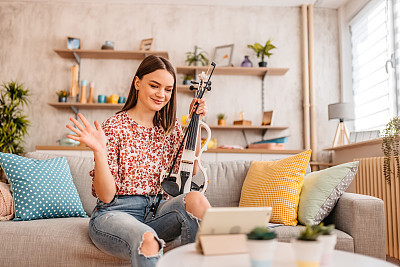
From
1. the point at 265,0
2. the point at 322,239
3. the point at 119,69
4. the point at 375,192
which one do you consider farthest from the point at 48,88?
the point at 322,239

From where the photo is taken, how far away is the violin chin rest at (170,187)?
160 cm

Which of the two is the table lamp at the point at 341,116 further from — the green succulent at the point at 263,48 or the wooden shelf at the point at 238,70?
the green succulent at the point at 263,48

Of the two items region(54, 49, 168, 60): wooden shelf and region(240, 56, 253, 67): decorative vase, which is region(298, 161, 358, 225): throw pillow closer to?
region(240, 56, 253, 67): decorative vase

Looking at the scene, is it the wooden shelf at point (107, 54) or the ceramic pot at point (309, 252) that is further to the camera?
the wooden shelf at point (107, 54)

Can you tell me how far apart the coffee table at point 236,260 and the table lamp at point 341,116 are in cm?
315

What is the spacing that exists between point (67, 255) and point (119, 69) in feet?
10.4

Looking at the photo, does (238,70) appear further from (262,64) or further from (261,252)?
(261,252)

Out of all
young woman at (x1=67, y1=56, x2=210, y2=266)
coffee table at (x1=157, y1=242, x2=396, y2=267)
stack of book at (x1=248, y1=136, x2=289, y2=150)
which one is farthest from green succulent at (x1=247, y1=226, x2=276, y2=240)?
stack of book at (x1=248, y1=136, x2=289, y2=150)

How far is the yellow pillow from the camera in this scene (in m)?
1.88

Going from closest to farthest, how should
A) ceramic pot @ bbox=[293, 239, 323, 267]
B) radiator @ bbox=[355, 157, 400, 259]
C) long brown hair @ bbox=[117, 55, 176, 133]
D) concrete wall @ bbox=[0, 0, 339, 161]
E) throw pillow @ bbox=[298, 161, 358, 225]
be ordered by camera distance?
1. ceramic pot @ bbox=[293, 239, 323, 267]
2. long brown hair @ bbox=[117, 55, 176, 133]
3. throw pillow @ bbox=[298, 161, 358, 225]
4. radiator @ bbox=[355, 157, 400, 259]
5. concrete wall @ bbox=[0, 0, 339, 161]

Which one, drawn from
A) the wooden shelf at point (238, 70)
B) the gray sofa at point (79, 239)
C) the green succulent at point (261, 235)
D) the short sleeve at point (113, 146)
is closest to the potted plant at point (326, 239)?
the green succulent at point (261, 235)

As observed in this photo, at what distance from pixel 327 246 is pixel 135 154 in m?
1.04

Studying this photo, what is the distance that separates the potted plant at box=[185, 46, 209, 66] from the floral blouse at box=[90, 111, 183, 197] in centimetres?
262

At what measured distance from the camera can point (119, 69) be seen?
4473 mm
